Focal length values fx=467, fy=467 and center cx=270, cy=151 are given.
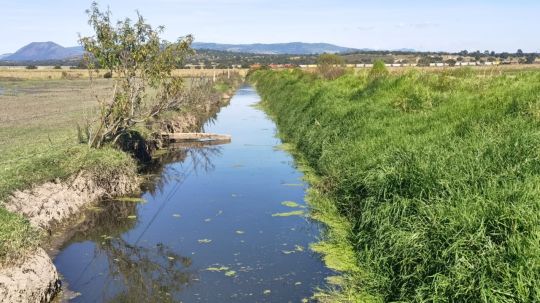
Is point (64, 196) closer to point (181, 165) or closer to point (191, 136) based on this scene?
point (181, 165)

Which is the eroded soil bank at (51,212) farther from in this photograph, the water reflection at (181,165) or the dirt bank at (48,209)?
the water reflection at (181,165)

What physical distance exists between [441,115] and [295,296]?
24.7ft

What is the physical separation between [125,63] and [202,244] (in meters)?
8.02

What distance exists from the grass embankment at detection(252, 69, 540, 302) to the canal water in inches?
32.7

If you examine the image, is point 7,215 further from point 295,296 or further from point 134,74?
point 134,74

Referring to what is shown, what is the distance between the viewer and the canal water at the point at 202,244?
8961 millimetres

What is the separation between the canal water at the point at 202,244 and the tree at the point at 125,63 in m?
2.52

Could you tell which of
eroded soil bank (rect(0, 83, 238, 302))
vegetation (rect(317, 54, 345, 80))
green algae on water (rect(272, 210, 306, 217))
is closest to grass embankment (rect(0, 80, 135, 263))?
eroded soil bank (rect(0, 83, 238, 302))

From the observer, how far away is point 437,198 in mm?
7875

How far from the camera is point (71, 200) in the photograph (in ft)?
42.4

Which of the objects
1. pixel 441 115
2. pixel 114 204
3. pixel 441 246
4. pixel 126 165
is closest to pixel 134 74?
pixel 126 165

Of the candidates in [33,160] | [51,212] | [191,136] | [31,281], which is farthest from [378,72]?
[31,281]

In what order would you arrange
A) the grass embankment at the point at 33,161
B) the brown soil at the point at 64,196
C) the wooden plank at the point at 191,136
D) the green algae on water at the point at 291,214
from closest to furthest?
the grass embankment at the point at 33,161 < the brown soil at the point at 64,196 < the green algae on water at the point at 291,214 < the wooden plank at the point at 191,136

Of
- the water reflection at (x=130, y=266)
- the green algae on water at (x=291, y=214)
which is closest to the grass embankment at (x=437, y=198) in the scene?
the green algae on water at (x=291, y=214)
